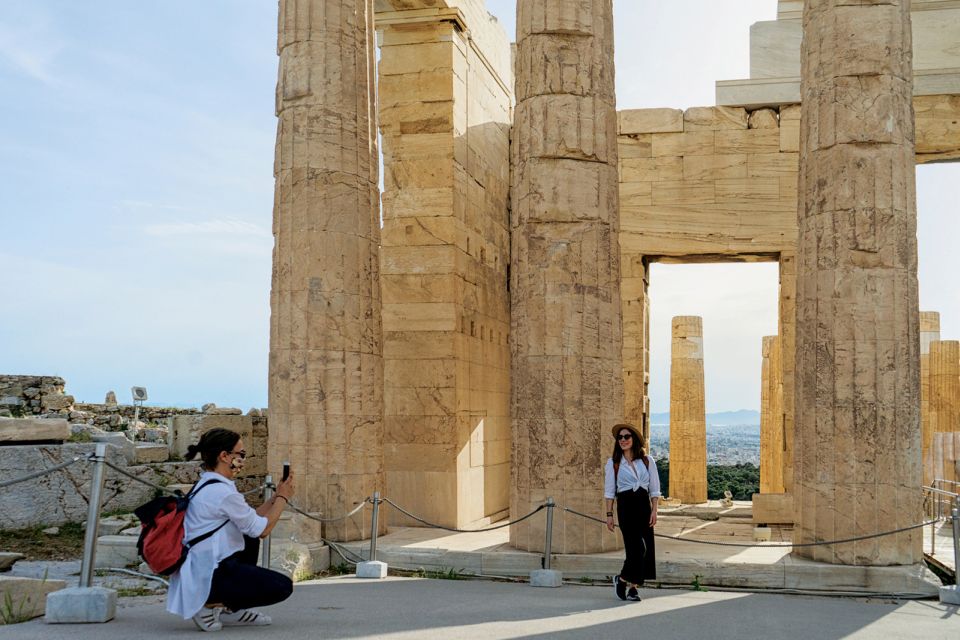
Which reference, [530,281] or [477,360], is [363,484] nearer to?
[530,281]

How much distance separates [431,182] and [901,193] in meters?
7.32

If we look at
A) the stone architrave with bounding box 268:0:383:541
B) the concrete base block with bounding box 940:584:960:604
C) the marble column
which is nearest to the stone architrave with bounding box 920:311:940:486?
the marble column

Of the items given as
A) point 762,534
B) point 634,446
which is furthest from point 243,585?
point 762,534

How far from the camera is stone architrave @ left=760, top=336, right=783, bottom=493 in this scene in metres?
24.8

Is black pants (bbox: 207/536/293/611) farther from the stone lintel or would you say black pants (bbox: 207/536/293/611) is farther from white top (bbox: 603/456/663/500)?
the stone lintel

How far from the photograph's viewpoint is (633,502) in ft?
31.0

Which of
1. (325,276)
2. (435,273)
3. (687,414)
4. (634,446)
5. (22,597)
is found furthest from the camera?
(687,414)

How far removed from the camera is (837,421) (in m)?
11.1

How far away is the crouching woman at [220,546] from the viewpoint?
6.69m

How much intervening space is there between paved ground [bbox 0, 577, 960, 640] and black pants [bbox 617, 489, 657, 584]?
0.29 metres

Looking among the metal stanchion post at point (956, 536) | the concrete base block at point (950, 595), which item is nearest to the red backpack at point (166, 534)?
the metal stanchion post at point (956, 536)

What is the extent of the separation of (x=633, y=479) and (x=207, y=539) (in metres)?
4.27

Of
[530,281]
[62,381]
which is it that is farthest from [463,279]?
[62,381]

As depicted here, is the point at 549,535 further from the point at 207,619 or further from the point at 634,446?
the point at 207,619
